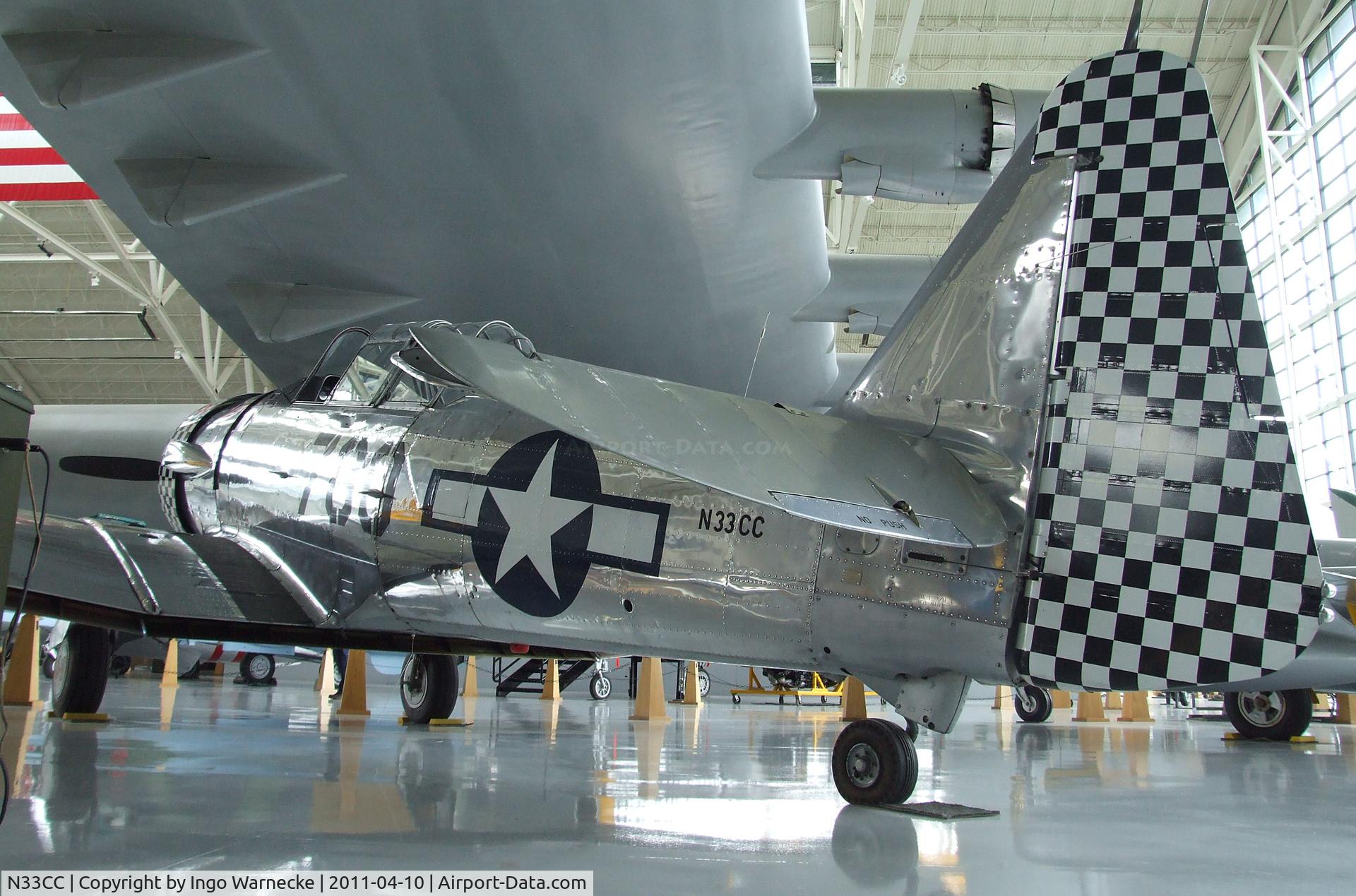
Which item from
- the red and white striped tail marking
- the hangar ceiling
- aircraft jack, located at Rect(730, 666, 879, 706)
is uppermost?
the hangar ceiling

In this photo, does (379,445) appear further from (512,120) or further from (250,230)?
(250,230)

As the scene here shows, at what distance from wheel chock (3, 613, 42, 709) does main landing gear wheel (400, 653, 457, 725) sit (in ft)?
13.2

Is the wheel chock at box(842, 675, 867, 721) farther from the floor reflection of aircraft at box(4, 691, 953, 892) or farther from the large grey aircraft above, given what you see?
the floor reflection of aircraft at box(4, 691, 953, 892)

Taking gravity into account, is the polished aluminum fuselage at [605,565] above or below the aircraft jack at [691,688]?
above

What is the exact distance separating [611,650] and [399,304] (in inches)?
193

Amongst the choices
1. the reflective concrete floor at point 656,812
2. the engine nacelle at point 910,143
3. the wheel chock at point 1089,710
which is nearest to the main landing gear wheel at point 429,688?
the reflective concrete floor at point 656,812

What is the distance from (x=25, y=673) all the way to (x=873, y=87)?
46.7ft

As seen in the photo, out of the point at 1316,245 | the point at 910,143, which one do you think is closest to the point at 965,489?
the point at 910,143

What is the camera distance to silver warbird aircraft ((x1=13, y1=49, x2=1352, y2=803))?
10.1 ft

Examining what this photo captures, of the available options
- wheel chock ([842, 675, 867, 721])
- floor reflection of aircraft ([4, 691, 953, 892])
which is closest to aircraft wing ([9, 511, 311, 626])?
floor reflection of aircraft ([4, 691, 953, 892])

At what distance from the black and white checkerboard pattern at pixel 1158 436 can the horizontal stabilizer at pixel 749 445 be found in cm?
38

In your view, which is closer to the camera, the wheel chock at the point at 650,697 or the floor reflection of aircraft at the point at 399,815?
the floor reflection of aircraft at the point at 399,815

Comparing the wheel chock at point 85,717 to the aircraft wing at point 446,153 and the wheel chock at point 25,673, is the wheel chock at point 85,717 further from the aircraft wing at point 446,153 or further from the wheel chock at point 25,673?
the aircraft wing at point 446,153

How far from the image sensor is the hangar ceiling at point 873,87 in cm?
1919
